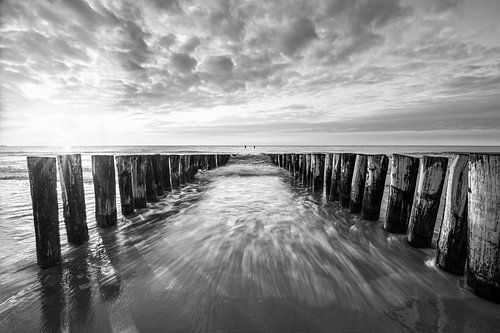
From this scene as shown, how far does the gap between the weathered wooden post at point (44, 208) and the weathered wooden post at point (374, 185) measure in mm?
5032

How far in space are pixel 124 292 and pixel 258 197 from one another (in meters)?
5.43

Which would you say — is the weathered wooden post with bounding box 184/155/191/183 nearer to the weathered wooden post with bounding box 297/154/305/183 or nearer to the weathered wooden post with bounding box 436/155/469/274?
the weathered wooden post with bounding box 297/154/305/183

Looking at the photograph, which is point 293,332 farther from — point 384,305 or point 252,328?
point 384,305

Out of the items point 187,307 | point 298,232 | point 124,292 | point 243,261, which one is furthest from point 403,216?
point 124,292

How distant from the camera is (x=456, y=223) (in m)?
2.71

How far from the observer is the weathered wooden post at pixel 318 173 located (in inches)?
326

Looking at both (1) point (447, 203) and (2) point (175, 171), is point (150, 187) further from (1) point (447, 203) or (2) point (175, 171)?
(1) point (447, 203)

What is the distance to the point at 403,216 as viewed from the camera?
407 centimetres

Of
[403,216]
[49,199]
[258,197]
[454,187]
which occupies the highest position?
[454,187]

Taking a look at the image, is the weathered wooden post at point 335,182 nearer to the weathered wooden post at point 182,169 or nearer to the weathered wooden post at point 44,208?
the weathered wooden post at point 44,208

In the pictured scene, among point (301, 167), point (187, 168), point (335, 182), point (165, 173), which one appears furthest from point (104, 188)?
point (301, 167)

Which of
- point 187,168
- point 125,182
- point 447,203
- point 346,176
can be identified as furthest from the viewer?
point 187,168

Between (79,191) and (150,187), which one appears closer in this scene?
(79,191)

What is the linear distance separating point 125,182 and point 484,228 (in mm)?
5667
